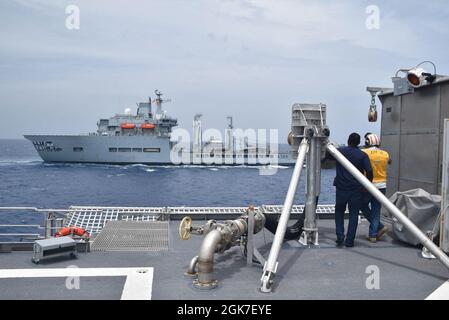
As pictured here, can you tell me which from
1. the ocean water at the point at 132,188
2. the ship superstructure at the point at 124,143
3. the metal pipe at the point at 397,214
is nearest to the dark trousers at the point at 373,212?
the metal pipe at the point at 397,214

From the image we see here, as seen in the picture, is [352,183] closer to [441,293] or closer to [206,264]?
[441,293]

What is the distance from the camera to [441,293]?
4.48 metres

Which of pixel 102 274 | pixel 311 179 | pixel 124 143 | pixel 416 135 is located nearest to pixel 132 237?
pixel 102 274

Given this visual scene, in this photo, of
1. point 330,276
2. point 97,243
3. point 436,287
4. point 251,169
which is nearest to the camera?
point 436,287

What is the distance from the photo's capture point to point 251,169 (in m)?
85.9

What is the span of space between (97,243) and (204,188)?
49.0 metres

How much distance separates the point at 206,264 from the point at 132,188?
164 ft

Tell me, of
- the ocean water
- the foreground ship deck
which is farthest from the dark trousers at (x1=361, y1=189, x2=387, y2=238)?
the ocean water

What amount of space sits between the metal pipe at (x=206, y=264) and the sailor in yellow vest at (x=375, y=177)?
3.34m

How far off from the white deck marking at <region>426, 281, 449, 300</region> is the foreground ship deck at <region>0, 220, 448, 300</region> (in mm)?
10

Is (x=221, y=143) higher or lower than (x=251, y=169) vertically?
higher
